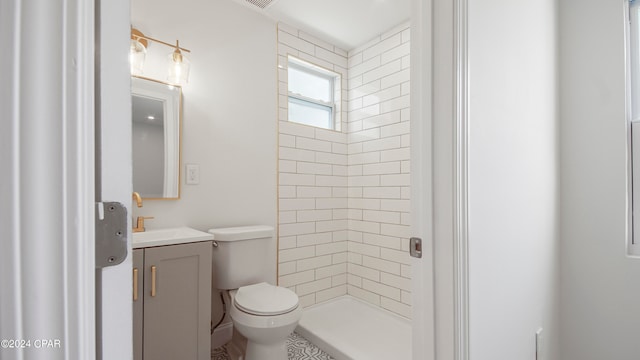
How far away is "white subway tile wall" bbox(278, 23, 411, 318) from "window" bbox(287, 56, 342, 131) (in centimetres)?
8

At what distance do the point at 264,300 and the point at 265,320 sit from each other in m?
0.16

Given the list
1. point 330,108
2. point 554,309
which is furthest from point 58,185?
point 330,108

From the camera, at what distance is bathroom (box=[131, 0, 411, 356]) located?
2.04 m

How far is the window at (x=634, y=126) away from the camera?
5.05 ft

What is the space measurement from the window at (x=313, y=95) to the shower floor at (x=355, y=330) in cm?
171

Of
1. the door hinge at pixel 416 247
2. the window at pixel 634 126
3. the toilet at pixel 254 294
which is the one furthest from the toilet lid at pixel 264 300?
the window at pixel 634 126

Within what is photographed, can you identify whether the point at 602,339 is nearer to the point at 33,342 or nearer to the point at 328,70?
the point at 33,342

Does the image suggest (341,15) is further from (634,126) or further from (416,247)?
(416,247)

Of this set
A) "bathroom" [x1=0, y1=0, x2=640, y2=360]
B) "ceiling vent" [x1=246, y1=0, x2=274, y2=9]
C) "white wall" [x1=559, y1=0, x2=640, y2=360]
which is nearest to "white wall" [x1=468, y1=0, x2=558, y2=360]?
"bathroom" [x1=0, y1=0, x2=640, y2=360]

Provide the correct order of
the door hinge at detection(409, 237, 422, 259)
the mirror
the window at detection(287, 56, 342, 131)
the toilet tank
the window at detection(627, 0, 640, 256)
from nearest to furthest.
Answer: the door hinge at detection(409, 237, 422, 259) < the window at detection(627, 0, 640, 256) < the mirror < the toilet tank < the window at detection(287, 56, 342, 131)

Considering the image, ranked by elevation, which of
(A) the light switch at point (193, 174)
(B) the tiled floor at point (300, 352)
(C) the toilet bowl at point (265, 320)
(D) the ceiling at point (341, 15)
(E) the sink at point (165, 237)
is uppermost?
(D) the ceiling at point (341, 15)

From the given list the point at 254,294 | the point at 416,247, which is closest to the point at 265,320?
the point at 254,294

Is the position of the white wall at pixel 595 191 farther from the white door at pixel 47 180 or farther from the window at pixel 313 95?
the white door at pixel 47 180

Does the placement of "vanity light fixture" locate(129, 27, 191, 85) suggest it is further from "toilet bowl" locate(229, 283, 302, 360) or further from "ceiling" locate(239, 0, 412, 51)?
"toilet bowl" locate(229, 283, 302, 360)
